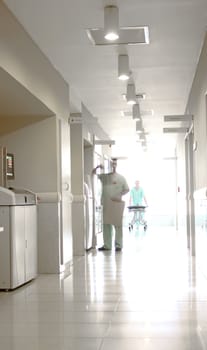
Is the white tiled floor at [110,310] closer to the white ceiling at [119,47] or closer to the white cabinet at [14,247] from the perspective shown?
the white cabinet at [14,247]

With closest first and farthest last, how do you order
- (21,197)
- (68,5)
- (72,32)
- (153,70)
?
(68,5), (72,32), (21,197), (153,70)

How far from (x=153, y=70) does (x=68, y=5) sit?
9.34 feet

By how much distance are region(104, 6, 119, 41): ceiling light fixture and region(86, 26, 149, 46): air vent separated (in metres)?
0.30

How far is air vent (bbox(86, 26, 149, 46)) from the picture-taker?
17.4ft

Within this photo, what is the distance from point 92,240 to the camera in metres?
10.9

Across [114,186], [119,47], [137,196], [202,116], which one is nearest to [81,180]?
[114,186]

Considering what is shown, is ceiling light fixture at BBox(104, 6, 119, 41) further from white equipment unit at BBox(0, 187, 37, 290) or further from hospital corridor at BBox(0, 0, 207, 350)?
white equipment unit at BBox(0, 187, 37, 290)

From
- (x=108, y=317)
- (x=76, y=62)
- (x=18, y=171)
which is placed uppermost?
(x=76, y=62)

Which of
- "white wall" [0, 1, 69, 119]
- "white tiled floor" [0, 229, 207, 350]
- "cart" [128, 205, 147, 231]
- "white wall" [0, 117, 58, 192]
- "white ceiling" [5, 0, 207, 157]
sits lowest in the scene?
"white tiled floor" [0, 229, 207, 350]

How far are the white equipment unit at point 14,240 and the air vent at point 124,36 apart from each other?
1946mm

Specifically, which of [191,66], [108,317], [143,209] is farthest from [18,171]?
[143,209]

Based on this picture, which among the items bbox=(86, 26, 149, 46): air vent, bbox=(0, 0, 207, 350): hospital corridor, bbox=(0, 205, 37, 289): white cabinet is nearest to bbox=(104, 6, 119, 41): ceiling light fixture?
bbox=(0, 0, 207, 350): hospital corridor

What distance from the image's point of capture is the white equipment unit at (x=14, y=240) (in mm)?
5898

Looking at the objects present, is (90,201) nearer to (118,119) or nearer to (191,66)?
(118,119)
